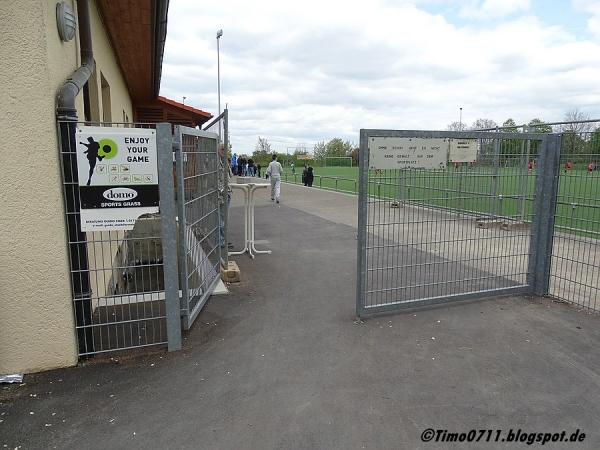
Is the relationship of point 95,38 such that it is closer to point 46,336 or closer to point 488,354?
point 46,336

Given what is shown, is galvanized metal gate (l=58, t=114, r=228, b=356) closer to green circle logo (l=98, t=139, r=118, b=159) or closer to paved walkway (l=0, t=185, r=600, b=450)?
green circle logo (l=98, t=139, r=118, b=159)

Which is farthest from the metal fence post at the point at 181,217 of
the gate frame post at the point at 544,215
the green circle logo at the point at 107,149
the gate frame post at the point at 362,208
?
the gate frame post at the point at 544,215

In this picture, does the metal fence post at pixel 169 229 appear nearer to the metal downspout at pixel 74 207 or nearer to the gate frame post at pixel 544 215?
the metal downspout at pixel 74 207

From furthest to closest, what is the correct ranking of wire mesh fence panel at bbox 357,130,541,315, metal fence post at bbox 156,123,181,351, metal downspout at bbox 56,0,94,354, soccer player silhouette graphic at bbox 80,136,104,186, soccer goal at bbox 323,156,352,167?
soccer goal at bbox 323,156,352,167 → wire mesh fence panel at bbox 357,130,541,315 → metal fence post at bbox 156,123,181,351 → soccer player silhouette graphic at bbox 80,136,104,186 → metal downspout at bbox 56,0,94,354

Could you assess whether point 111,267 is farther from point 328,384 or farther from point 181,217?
point 328,384

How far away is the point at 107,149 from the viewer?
3549 millimetres

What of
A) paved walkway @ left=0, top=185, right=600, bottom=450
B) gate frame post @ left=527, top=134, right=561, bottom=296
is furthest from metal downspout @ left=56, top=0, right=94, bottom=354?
gate frame post @ left=527, top=134, right=561, bottom=296

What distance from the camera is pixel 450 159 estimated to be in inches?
189

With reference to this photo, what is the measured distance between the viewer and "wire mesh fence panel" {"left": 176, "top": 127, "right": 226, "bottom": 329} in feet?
13.9

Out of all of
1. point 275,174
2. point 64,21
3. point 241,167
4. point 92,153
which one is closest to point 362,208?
point 92,153

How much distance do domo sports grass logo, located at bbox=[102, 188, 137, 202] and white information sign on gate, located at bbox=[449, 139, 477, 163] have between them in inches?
128

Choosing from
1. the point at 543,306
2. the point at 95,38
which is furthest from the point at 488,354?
the point at 95,38

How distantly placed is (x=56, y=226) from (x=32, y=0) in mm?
1621

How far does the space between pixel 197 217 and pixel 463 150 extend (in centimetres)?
304
